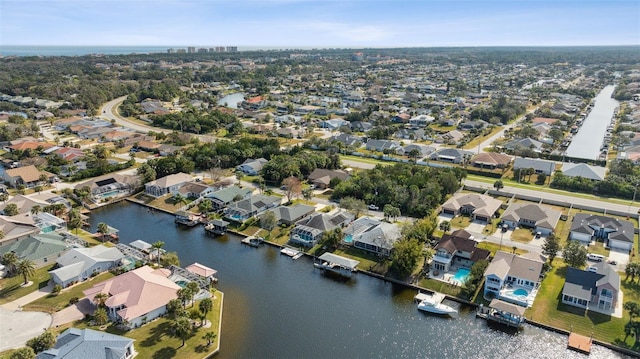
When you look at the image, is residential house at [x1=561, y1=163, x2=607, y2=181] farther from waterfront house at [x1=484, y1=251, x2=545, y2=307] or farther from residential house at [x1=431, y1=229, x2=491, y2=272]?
residential house at [x1=431, y1=229, x2=491, y2=272]

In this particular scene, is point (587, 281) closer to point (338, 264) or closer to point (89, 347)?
point (338, 264)

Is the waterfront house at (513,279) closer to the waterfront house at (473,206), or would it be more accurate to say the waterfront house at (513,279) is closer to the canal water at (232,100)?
the waterfront house at (473,206)

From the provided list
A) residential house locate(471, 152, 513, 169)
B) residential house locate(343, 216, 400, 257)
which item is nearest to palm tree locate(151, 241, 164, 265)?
residential house locate(343, 216, 400, 257)

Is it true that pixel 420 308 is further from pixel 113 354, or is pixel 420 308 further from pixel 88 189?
pixel 88 189

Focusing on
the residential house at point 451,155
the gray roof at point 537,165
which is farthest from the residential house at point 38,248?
the gray roof at point 537,165

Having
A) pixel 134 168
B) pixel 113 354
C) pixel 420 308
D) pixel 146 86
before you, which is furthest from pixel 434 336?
pixel 146 86
